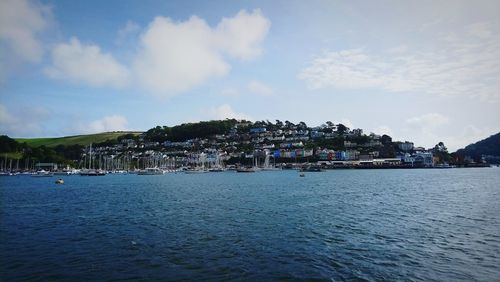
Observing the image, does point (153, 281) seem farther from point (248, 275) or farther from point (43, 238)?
point (43, 238)

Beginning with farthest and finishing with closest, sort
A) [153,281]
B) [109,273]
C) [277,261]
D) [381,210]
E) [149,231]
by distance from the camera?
[381,210] < [149,231] < [277,261] < [109,273] < [153,281]

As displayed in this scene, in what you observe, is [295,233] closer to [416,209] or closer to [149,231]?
[149,231]

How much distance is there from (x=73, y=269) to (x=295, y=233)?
51.8ft

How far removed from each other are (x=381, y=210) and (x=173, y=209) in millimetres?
24911

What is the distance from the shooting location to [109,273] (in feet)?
58.5

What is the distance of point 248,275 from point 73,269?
946 cm

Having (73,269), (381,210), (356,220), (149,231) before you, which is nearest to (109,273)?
(73,269)

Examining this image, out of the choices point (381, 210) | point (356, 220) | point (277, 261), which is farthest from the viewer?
point (381, 210)

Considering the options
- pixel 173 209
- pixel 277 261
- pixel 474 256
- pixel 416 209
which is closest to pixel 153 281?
pixel 277 261

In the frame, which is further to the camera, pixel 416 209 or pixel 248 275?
pixel 416 209

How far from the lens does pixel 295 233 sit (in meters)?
27.4

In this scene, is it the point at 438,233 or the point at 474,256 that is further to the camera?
the point at 438,233

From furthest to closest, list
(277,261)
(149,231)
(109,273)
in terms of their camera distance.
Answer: (149,231) → (277,261) → (109,273)

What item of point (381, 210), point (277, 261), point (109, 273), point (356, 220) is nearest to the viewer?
point (109, 273)
